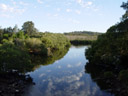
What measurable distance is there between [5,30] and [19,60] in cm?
7437

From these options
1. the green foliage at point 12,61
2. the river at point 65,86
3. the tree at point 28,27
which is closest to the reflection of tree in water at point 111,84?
the river at point 65,86

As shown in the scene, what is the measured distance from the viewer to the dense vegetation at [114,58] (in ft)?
86.0

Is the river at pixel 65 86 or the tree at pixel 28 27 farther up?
the tree at pixel 28 27

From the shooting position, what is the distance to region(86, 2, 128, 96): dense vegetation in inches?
1032

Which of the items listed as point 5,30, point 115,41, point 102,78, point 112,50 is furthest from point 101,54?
point 5,30

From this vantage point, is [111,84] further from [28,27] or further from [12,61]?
[28,27]

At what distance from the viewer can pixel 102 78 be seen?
3094cm

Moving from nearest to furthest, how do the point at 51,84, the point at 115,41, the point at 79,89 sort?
1. the point at 79,89
2. the point at 51,84
3. the point at 115,41

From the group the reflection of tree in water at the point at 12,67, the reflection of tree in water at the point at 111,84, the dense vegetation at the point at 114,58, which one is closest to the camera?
the reflection of tree in water at the point at 111,84

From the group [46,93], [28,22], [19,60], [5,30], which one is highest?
[28,22]

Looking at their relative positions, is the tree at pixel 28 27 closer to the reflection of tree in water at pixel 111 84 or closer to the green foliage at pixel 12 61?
the green foliage at pixel 12 61

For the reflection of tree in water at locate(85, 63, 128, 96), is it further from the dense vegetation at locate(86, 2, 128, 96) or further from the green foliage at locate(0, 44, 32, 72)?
the green foliage at locate(0, 44, 32, 72)

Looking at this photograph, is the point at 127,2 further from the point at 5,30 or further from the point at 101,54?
the point at 5,30

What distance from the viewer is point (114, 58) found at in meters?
36.5
